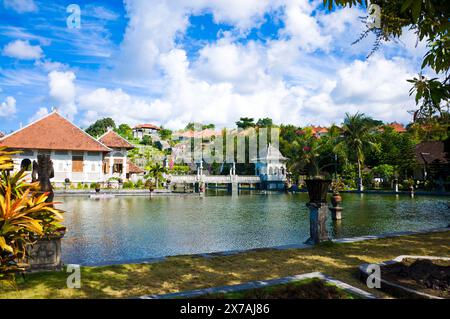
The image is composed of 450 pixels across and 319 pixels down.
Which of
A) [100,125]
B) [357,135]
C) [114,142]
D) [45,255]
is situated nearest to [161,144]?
[100,125]

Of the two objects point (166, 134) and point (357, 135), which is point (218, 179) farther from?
point (166, 134)

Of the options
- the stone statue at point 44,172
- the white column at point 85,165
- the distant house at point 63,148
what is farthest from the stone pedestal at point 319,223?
the white column at point 85,165

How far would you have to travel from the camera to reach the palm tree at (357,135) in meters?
36.4

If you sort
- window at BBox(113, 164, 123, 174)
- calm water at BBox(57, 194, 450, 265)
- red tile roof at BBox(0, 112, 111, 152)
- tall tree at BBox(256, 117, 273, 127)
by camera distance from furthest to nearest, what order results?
tall tree at BBox(256, 117, 273, 127)
window at BBox(113, 164, 123, 174)
red tile roof at BBox(0, 112, 111, 152)
calm water at BBox(57, 194, 450, 265)

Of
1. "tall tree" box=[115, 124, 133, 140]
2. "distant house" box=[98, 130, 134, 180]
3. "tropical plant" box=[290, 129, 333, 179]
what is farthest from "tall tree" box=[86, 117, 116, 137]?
"tropical plant" box=[290, 129, 333, 179]

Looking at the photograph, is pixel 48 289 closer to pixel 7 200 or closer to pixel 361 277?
pixel 7 200

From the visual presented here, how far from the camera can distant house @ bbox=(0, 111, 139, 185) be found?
1284 inches

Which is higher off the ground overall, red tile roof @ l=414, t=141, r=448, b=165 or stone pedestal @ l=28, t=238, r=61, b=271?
red tile roof @ l=414, t=141, r=448, b=165

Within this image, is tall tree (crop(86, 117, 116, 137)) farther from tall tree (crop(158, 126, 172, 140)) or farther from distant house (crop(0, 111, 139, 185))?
distant house (crop(0, 111, 139, 185))

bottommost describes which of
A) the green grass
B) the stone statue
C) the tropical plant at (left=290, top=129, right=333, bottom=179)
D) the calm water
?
the calm water

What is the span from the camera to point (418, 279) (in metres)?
4.78

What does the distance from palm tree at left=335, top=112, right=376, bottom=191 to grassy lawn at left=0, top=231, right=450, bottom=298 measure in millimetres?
30479

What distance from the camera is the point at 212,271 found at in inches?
221
